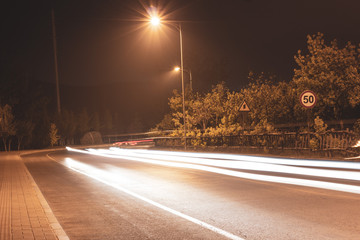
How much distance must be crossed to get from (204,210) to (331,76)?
15700mm

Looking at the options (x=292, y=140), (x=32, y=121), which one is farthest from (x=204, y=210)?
(x=32, y=121)

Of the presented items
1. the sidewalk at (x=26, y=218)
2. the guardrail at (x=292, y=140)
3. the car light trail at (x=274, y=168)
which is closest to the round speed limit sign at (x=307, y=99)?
the guardrail at (x=292, y=140)

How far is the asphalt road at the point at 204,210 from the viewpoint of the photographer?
6605 millimetres

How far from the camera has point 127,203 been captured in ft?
31.3

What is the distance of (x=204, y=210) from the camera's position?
8.45 meters

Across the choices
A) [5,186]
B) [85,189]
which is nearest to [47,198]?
[85,189]

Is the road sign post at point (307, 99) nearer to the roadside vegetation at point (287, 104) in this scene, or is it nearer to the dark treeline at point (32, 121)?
the roadside vegetation at point (287, 104)

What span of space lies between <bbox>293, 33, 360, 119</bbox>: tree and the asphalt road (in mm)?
10660

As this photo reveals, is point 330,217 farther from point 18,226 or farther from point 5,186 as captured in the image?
point 5,186

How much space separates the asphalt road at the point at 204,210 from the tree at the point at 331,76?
1066 centimetres

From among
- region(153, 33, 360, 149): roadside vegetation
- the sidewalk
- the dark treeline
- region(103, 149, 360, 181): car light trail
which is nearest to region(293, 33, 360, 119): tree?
region(153, 33, 360, 149): roadside vegetation

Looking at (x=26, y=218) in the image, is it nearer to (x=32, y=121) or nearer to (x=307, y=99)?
(x=307, y=99)

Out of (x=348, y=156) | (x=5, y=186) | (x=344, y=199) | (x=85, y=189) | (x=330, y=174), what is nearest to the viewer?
(x=344, y=199)

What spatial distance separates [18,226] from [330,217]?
18.2ft
